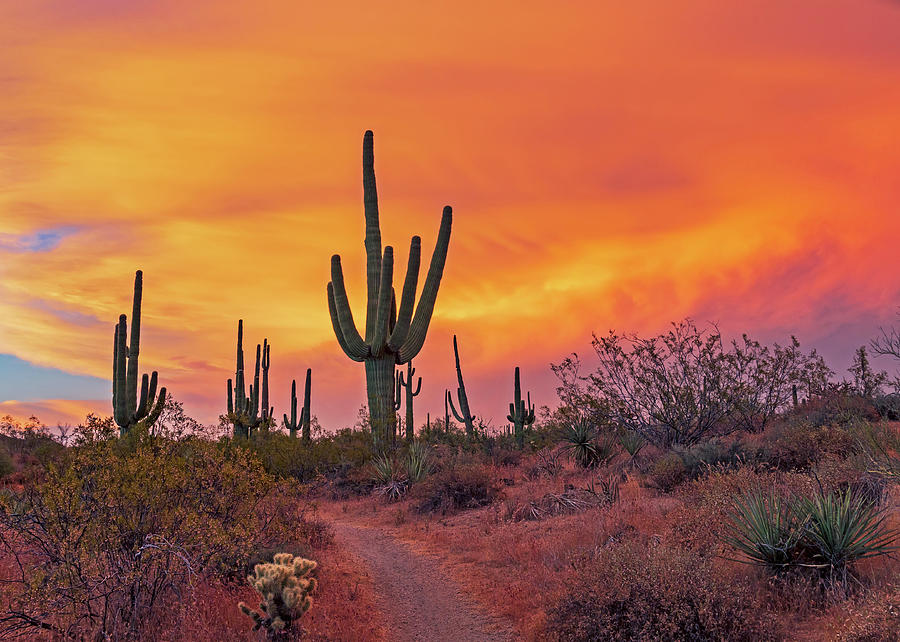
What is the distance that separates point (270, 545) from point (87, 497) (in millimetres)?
3727

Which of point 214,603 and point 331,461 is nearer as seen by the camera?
point 214,603

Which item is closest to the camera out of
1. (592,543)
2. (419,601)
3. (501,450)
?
(419,601)

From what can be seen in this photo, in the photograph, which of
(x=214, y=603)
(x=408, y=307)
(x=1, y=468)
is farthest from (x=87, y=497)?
(x=1, y=468)

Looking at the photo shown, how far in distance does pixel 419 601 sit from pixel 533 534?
3.23 m

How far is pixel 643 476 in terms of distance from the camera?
1641 centimetres

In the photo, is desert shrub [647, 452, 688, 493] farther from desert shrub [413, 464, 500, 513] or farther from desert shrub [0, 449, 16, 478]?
desert shrub [0, 449, 16, 478]

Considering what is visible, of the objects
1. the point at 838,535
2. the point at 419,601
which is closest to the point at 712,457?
the point at 838,535

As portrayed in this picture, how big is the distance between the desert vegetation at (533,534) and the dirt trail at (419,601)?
0.25ft

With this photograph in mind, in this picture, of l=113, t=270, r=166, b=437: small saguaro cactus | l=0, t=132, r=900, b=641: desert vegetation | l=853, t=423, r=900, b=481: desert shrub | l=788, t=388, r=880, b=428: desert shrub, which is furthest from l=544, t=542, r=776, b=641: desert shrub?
l=113, t=270, r=166, b=437: small saguaro cactus

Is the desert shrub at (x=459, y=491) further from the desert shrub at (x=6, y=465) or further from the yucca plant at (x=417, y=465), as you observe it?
the desert shrub at (x=6, y=465)

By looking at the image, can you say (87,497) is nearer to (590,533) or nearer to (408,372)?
(590,533)

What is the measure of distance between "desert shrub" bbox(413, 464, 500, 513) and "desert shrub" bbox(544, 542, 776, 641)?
8.97 m

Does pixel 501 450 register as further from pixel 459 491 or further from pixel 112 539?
pixel 112 539

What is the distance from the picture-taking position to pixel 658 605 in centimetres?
785
